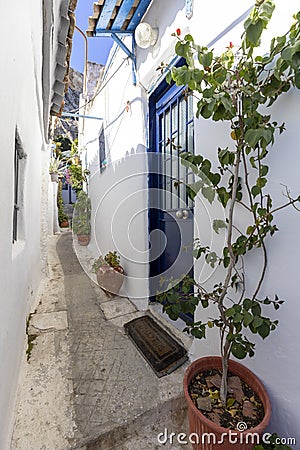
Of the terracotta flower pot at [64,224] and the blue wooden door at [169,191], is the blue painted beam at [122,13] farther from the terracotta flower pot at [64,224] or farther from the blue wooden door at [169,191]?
the terracotta flower pot at [64,224]

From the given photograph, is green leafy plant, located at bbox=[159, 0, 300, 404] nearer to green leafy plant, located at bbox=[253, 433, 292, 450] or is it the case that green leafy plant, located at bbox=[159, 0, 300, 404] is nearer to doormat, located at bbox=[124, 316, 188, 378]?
green leafy plant, located at bbox=[253, 433, 292, 450]

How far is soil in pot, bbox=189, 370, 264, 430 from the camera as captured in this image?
1280mm

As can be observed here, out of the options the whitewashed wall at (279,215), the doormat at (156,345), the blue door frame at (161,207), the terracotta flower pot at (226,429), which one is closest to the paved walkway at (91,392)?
the doormat at (156,345)

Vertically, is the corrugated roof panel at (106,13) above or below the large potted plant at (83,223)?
above

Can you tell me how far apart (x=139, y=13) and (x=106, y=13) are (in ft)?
1.25

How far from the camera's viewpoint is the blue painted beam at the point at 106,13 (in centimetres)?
247

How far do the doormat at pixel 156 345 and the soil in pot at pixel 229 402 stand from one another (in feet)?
1.72

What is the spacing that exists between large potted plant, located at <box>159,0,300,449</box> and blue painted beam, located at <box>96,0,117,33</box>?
1760 mm

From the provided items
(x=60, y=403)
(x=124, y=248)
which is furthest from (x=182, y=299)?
(x=124, y=248)

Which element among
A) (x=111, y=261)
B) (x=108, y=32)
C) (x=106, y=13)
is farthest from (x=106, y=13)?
(x=111, y=261)

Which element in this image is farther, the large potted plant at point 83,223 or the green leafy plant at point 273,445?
the large potted plant at point 83,223

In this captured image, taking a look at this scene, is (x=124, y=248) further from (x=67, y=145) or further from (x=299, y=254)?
(x=67, y=145)

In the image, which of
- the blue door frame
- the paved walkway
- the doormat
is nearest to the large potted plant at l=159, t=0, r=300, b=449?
the paved walkway

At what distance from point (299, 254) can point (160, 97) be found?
2.36 m
